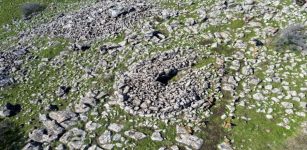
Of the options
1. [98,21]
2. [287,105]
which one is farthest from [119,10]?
[287,105]

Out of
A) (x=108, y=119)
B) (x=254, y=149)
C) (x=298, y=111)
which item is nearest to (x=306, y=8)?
(x=298, y=111)

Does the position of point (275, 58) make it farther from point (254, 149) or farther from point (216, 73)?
point (254, 149)

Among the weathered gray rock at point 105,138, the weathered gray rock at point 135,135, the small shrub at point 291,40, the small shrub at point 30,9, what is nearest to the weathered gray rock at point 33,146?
the weathered gray rock at point 105,138

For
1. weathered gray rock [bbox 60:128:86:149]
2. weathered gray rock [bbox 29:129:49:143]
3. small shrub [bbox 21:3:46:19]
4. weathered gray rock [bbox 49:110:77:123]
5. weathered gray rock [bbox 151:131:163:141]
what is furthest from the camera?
small shrub [bbox 21:3:46:19]

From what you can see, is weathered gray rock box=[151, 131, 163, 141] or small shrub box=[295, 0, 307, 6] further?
small shrub box=[295, 0, 307, 6]

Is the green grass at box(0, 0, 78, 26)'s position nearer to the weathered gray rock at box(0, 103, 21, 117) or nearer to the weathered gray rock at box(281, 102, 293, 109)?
the weathered gray rock at box(0, 103, 21, 117)

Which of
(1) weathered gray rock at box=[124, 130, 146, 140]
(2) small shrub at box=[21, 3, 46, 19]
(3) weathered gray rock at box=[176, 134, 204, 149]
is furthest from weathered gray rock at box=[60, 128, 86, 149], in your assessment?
(2) small shrub at box=[21, 3, 46, 19]

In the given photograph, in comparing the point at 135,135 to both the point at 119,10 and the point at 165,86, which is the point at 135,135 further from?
the point at 119,10
